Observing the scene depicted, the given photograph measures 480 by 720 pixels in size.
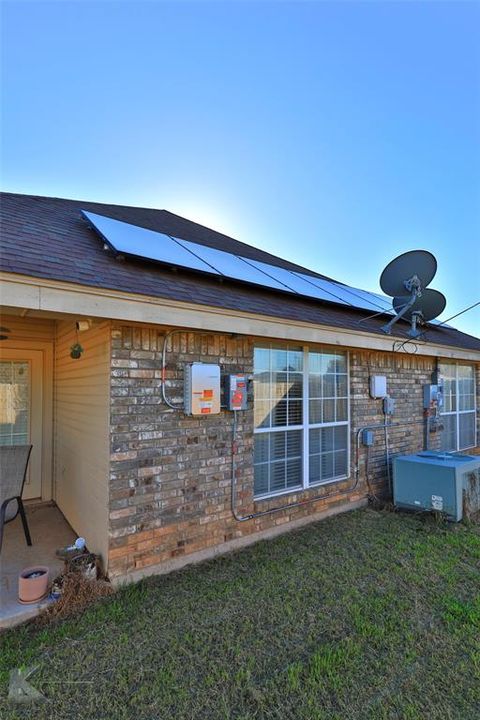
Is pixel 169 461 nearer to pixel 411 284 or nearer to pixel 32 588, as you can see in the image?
pixel 32 588

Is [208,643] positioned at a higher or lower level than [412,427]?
lower

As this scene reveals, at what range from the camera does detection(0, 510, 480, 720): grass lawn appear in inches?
78.8

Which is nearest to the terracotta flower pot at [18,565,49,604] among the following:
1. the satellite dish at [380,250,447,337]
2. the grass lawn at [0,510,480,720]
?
the grass lawn at [0,510,480,720]

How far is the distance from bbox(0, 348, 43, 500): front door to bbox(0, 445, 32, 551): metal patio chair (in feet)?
4.19

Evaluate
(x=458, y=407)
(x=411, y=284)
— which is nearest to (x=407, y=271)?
(x=411, y=284)

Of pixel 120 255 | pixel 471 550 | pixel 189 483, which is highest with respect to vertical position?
pixel 120 255

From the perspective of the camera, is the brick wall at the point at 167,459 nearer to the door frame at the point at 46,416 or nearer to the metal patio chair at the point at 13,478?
the metal patio chair at the point at 13,478

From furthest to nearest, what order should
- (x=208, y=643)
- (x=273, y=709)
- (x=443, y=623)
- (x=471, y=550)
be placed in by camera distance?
(x=471, y=550) → (x=443, y=623) → (x=208, y=643) → (x=273, y=709)

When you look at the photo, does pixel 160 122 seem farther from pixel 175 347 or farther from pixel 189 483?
pixel 189 483

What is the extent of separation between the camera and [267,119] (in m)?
7.75

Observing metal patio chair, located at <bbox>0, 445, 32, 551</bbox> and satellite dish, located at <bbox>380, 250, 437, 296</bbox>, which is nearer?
metal patio chair, located at <bbox>0, 445, 32, 551</bbox>

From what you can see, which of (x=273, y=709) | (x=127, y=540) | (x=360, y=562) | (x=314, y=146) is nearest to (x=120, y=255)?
(x=127, y=540)

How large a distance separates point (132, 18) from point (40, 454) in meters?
6.57

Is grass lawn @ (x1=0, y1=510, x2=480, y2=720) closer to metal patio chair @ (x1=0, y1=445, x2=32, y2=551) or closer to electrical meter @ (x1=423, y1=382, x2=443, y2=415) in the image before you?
metal patio chair @ (x1=0, y1=445, x2=32, y2=551)
